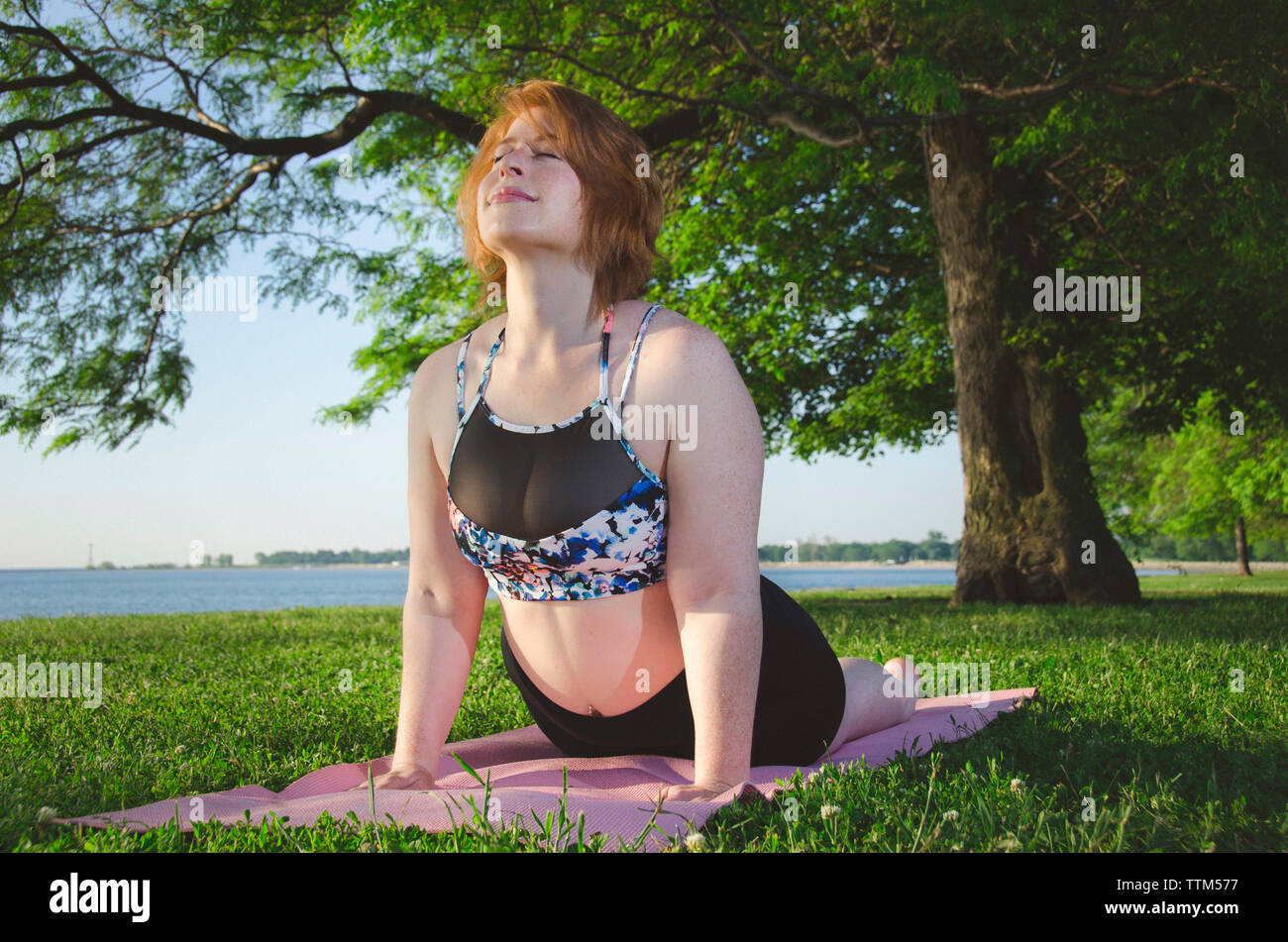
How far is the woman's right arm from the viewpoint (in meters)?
2.86

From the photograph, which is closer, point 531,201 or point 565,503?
point 565,503

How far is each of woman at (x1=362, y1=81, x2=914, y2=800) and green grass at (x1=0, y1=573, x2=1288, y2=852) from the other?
426mm

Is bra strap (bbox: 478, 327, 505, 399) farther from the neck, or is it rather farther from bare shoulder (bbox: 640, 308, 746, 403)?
bare shoulder (bbox: 640, 308, 746, 403)

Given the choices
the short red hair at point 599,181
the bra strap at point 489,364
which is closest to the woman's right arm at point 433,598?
the bra strap at point 489,364

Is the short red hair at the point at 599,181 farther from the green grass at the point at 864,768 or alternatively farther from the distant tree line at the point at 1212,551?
the distant tree line at the point at 1212,551

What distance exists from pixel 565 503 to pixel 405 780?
93 cm

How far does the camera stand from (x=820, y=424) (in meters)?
18.9

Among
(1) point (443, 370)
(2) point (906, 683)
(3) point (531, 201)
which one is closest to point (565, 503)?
(1) point (443, 370)

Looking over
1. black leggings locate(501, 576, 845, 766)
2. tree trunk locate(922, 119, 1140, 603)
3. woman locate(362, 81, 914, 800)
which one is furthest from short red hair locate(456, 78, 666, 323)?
tree trunk locate(922, 119, 1140, 603)

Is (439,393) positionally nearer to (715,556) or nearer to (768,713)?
(715,556)

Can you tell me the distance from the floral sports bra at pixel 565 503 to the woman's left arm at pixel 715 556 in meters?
0.11

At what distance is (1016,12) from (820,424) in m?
11.8

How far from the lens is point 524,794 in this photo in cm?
238

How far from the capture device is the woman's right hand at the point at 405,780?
2680mm
